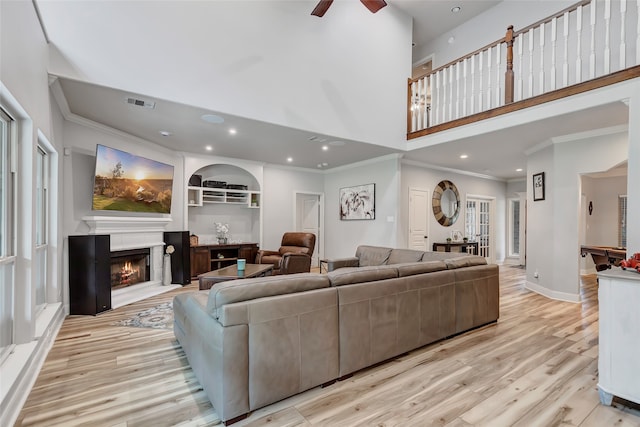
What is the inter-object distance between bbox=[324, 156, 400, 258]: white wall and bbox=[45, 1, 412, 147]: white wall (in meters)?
0.92

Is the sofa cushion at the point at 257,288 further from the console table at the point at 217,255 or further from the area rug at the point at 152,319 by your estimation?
the console table at the point at 217,255

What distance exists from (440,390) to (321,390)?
0.87 meters

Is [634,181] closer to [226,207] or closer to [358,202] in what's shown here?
[358,202]

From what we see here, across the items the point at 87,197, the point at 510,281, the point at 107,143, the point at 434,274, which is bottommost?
the point at 510,281

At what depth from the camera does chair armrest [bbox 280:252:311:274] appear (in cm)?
529

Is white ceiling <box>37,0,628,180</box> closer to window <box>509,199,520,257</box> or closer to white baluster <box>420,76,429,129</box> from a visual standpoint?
white baluster <box>420,76,429,129</box>

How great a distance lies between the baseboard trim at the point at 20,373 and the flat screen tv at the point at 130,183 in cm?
213

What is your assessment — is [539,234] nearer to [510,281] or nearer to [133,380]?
[510,281]

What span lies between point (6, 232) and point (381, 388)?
9.86 ft

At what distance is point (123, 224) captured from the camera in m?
4.84

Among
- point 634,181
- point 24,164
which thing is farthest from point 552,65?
point 24,164

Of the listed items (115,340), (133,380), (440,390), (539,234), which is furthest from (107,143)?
(539,234)

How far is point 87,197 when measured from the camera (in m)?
4.38

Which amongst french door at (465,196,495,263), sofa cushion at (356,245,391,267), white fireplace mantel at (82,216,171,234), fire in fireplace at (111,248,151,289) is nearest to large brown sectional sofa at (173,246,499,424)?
sofa cushion at (356,245,391,267)
